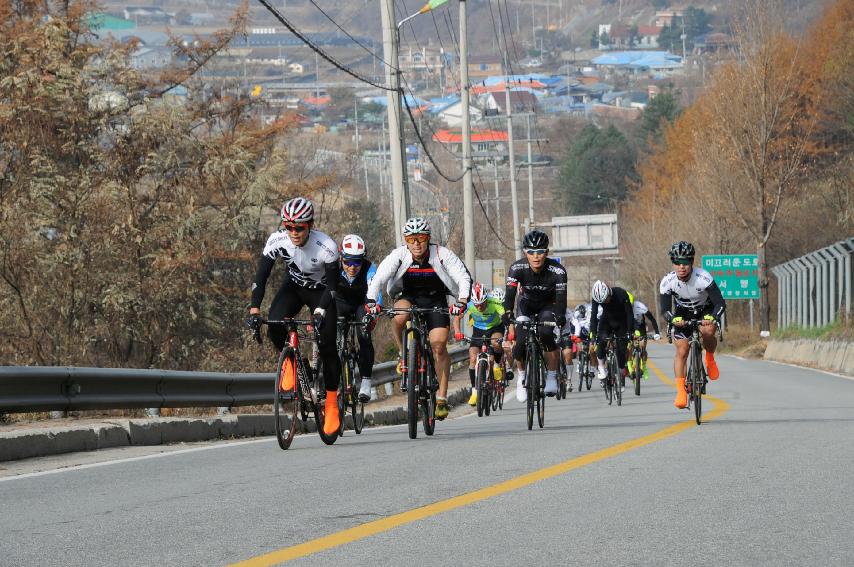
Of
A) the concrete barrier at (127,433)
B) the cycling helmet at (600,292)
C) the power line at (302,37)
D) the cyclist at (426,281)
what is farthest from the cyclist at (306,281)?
the cycling helmet at (600,292)

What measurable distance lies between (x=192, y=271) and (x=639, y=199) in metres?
85.7

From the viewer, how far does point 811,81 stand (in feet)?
222

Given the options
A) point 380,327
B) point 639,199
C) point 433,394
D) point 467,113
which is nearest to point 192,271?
point 380,327

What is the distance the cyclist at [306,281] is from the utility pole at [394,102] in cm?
1587

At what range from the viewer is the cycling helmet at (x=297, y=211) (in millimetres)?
11883

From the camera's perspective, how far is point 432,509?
812 cm

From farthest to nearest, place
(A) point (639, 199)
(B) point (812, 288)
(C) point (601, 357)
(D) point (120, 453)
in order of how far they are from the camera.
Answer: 1. (A) point (639, 199)
2. (B) point (812, 288)
3. (C) point (601, 357)
4. (D) point (120, 453)

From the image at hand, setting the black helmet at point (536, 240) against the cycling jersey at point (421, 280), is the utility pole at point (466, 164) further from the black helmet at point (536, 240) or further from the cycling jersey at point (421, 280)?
the cycling jersey at point (421, 280)

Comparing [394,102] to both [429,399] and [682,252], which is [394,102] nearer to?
[682,252]

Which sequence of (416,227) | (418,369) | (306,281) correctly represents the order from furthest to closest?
(416,227) → (418,369) → (306,281)

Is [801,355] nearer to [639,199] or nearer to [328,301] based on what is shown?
[328,301]

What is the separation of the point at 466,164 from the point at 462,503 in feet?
114

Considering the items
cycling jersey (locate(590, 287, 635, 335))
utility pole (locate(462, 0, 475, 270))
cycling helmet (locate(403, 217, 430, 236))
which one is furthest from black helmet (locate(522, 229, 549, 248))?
utility pole (locate(462, 0, 475, 270))

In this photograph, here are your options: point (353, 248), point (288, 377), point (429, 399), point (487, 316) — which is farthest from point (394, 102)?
point (288, 377)
